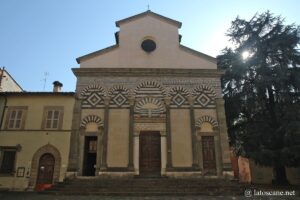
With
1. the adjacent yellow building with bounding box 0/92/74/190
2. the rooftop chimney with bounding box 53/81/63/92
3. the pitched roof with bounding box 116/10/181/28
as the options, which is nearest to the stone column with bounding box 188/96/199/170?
the pitched roof with bounding box 116/10/181/28

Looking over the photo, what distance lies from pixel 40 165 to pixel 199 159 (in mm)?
9934

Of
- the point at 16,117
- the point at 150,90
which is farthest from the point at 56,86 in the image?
the point at 150,90

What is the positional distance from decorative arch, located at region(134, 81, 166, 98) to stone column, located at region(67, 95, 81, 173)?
3.84 meters

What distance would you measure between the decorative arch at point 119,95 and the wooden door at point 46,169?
17.2 ft

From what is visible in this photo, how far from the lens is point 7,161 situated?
675 inches

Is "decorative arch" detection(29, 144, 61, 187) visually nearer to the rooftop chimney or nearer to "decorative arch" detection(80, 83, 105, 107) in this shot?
"decorative arch" detection(80, 83, 105, 107)

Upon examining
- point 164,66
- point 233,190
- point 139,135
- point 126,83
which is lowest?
point 233,190

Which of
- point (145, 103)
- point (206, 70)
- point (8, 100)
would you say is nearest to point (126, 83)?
point (145, 103)

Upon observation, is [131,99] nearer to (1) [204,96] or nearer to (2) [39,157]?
(1) [204,96]

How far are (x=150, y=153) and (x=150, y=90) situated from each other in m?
4.09

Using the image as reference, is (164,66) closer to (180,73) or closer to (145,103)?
(180,73)

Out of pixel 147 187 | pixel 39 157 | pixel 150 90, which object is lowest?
pixel 147 187

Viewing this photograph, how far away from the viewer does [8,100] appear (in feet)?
61.0

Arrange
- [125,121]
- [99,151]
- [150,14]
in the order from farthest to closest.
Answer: [150,14] < [125,121] < [99,151]
